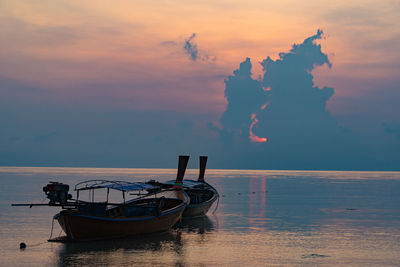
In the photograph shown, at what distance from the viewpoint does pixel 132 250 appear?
101 ft

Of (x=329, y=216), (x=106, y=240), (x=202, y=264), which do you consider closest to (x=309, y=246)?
(x=202, y=264)

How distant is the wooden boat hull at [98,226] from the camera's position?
32.1 meters

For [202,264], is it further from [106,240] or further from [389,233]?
[389,233]

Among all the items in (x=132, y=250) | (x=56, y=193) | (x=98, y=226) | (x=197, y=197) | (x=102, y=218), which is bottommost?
(x=132, y=250)

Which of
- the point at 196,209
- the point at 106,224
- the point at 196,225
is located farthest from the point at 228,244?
the point at 196,209

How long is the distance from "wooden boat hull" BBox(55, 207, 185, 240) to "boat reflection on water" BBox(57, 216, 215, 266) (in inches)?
17.0

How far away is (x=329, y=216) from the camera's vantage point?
53156mm

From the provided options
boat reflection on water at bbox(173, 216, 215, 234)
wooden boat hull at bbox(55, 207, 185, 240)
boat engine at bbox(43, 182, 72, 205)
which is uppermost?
boat engine at bbox(43, 182, 72, 205)

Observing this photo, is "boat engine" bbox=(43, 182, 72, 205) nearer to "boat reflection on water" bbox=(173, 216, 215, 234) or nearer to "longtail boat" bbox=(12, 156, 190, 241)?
"longtail boat" bbox=(12, 156, 190, 241)

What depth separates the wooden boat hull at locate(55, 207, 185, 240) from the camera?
32062 mm

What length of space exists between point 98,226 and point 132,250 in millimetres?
3111

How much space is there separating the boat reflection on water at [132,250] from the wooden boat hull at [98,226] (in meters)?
0.43

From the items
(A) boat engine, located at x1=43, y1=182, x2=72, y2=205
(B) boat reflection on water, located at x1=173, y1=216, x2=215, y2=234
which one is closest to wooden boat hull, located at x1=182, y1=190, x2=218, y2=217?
(B) boat reflection on water, located at x1=173, y1=216, x2=215, y2=234

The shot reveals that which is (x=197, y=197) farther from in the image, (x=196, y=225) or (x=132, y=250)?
(x=132, y=250)
